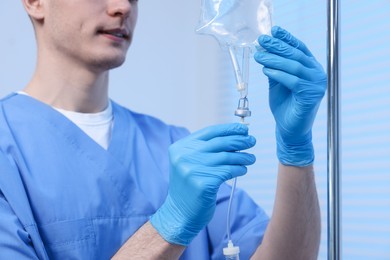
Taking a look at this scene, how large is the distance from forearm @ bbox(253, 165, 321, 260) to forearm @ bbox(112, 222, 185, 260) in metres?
0.27

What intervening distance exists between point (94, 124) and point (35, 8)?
1.09ft

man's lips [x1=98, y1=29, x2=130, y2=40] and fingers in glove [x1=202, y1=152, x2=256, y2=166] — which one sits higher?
man's lips [x1=98, y1=29, x2=130, y2=40]

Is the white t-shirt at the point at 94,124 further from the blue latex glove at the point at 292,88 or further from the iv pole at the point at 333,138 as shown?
the iv pole at the point at 333,138

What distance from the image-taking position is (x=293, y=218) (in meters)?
1.11

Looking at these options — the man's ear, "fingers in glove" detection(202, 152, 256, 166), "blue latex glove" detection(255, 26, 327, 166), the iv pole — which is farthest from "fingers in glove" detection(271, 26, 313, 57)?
the man's ear

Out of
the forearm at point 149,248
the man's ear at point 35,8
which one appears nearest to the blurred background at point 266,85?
the man's ear at point 35,8

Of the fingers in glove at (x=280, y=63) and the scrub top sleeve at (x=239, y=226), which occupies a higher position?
the fingers in glove at (x=280, y=63)

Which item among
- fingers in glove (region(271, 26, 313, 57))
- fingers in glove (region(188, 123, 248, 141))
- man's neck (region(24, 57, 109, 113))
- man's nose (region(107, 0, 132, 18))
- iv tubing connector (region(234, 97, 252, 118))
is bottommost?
fingers in glove (region(188, 123, 248, 141))

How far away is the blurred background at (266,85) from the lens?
4.35ft

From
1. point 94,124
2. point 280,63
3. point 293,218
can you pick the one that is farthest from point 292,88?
point 94,124

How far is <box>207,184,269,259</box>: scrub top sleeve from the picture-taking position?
1191 mm

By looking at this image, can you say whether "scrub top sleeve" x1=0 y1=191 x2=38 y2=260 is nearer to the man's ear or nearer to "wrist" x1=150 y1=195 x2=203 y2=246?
"wrist" x1=150 y1=195 x2=203 y2=246

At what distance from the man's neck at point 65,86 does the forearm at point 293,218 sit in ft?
1.66

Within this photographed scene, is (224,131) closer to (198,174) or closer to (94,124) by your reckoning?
(198,174)
